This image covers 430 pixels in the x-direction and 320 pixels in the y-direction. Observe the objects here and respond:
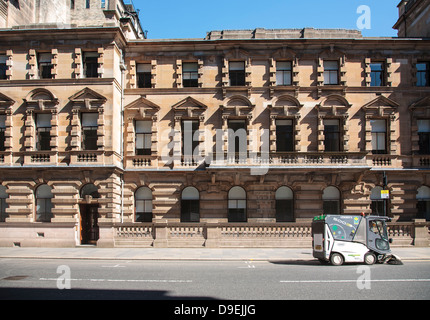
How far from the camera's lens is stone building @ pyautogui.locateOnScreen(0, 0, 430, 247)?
87.3ft

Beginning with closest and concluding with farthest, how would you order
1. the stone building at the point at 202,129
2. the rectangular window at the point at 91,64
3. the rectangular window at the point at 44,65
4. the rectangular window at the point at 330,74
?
the stone building at the point at 202,129, the rectangular window at the point at 91,64, the rectangular window at the point at 44,65, the rectangular window at the point at 330,74

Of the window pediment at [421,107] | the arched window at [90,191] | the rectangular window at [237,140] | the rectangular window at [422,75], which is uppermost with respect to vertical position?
the rectangular window at [422,75]

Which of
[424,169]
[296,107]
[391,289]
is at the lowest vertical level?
[391,289]

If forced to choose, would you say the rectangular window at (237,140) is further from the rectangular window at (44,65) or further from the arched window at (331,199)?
the rectangular window at (44,65)

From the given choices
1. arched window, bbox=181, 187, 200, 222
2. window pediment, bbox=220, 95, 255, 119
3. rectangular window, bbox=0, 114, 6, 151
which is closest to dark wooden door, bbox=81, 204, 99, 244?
arched window, bbox=181, 187, 200, 222

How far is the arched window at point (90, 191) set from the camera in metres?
26.6

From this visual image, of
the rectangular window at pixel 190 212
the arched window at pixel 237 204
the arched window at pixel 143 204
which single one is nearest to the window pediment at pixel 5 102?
the arched window at pixel 143 204

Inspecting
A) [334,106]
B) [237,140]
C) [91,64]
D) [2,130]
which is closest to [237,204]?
[237,140]

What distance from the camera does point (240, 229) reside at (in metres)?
24.8

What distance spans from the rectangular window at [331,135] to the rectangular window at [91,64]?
16.9 meters

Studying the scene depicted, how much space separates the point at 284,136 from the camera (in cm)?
2861
